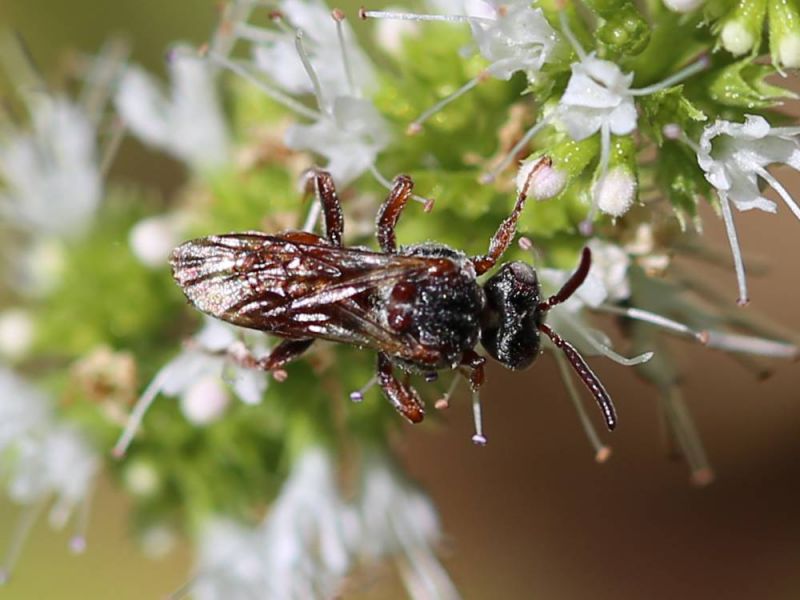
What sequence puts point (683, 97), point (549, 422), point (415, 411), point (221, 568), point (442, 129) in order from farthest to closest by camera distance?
point (549, 422) → point (221, 568) → point (442, 129) → point (415, 411) → point (683, 97)

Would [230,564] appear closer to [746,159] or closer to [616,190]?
[616,190]

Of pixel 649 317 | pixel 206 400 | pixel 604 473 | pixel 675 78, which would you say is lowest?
pixel 604 473

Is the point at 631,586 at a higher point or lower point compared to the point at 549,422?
lower

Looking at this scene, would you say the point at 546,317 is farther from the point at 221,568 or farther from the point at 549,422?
the point at 549,422

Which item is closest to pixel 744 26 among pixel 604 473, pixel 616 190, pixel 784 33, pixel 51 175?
pixel 784 33

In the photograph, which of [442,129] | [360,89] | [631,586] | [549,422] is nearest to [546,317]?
[442,129]

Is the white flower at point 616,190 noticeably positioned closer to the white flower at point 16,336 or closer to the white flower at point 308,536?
the white flower at point 308,536
